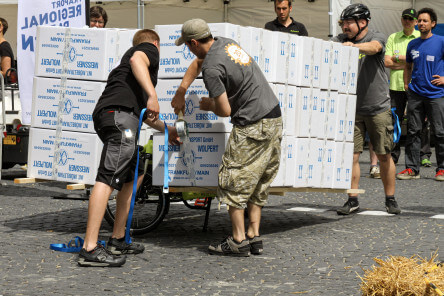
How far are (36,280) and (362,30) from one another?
182 inches

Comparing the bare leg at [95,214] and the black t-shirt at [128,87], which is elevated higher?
the black t-shirt at [128,87]

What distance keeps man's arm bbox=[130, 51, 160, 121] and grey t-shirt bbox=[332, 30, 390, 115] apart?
9.76 ft

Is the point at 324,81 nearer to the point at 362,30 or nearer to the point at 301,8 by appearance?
the point at 362,30

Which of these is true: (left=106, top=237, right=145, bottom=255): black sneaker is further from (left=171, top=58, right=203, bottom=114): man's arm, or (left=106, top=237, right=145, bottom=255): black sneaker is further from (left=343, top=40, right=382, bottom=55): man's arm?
(left=343, top=40, right=382, bottom=55): man's arm

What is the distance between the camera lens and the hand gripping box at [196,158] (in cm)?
736

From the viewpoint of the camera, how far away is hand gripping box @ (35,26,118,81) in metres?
7.89

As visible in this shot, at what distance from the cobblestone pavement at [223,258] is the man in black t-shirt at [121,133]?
0.20 meters

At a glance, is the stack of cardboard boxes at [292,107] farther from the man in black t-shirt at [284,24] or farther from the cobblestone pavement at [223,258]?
the man in black t-shirt at [284,24]

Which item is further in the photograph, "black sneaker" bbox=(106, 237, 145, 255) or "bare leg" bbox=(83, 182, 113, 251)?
"black sneaker" bbox=(106, 237, 145, 255)

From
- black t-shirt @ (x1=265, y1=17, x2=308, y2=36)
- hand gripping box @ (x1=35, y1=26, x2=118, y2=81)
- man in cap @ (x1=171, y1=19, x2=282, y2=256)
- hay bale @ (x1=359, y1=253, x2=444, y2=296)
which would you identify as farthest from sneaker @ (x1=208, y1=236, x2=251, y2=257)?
black t-shirt @ (x1=265, y1=17, x2=308, y2=36)

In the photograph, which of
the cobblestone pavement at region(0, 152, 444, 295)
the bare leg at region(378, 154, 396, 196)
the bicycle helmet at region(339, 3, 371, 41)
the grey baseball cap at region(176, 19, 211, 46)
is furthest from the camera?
the bare leg at region(378, 154, 396, 196)

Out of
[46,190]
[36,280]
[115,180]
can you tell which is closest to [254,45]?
[115,180]

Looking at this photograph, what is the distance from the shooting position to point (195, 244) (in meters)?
7.60

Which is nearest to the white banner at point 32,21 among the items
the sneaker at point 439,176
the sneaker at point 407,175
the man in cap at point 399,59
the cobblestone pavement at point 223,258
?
the cobblestone pavement at point 223,258
